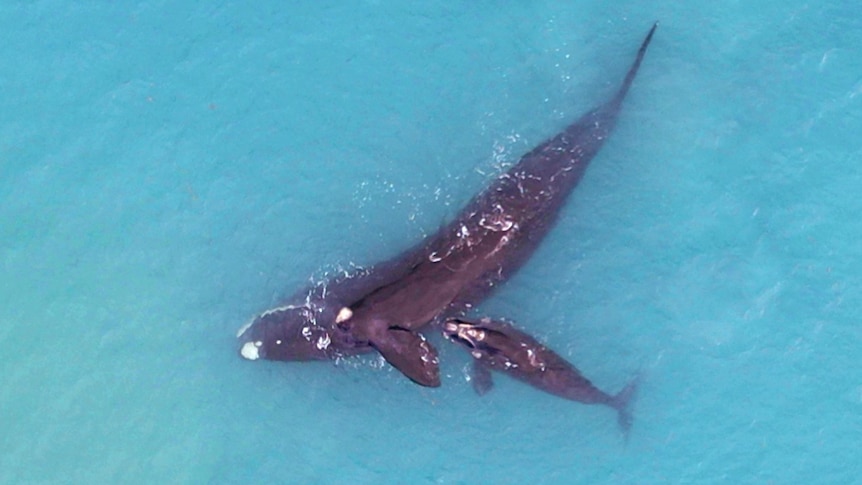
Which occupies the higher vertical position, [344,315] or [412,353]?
[344,315]

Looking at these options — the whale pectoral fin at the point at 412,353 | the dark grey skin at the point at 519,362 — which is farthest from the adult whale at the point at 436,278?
the dark grey skin at the point at 519,362

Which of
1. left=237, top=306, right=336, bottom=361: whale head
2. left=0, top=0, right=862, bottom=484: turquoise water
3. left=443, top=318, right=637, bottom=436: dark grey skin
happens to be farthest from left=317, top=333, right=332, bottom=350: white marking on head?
left=443, top=318, right=637, bottom=436: dark grey skin

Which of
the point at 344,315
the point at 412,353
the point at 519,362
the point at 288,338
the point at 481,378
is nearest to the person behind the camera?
the point at 412,353

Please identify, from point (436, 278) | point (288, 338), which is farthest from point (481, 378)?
point (288, 338)

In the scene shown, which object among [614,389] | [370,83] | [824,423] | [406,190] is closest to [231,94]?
[370,83]

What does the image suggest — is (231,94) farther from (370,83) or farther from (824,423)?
(824,423)

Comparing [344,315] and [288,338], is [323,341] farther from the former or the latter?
[344,315]
